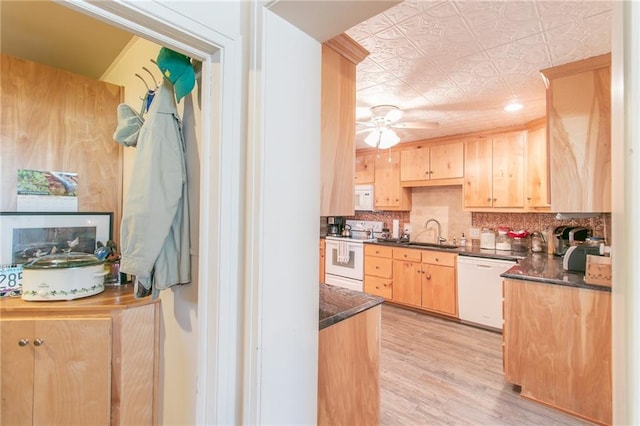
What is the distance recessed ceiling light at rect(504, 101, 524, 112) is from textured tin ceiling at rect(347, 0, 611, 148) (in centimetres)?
5

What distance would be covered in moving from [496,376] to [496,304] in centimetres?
100

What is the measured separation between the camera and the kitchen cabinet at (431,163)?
149 inches

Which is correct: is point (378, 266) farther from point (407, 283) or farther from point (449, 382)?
point (449, 382)

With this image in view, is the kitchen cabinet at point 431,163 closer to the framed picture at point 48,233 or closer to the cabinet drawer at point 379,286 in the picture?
the cabinet drawer at point 379,286

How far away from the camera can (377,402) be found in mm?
1522

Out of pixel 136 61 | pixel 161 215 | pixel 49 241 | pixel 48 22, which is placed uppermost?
pixel 48 22

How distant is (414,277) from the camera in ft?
12.5

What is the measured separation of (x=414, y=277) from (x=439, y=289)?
35 centimetres

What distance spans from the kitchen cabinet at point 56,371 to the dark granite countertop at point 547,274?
8.55 feet

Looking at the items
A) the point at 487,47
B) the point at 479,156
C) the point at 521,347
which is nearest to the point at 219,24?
the point at 487,47

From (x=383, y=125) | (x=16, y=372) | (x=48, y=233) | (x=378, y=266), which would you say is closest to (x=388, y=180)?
(x=378, y=266)

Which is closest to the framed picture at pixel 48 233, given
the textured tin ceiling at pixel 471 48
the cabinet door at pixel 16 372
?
the cabinet door at pixel 16 372

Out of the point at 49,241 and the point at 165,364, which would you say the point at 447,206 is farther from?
the point at 49,241

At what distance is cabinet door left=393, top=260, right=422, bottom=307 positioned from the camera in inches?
148
